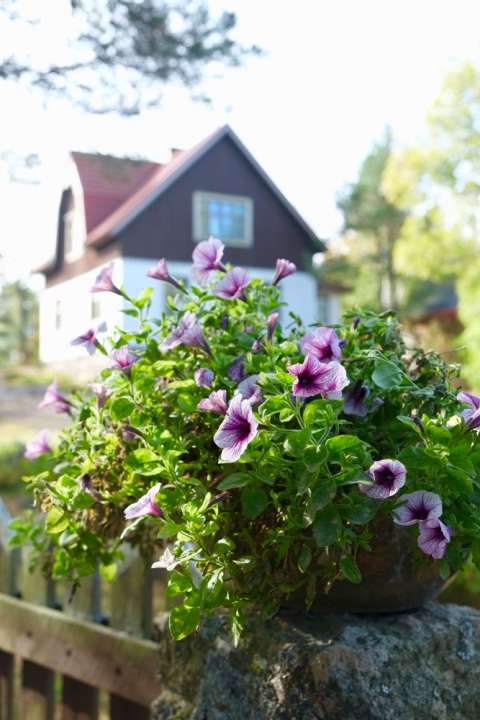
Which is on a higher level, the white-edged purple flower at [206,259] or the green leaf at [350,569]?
the white-edged purple flower at [206,259]

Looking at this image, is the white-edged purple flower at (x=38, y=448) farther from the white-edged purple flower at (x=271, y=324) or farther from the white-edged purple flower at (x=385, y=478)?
the white-edged purple flower at (x=385, y=478)

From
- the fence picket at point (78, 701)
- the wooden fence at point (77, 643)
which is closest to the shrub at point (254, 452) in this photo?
the wooden fence at point (77, 643)

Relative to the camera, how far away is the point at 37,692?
7.85 ft

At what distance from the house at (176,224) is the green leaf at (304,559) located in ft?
42.9

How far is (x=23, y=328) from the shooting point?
36.1 m

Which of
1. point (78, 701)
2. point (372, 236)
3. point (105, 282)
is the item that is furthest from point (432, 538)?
point (372, 236)

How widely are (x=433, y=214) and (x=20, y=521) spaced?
19.3 metres

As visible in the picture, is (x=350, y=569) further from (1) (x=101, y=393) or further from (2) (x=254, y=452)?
(1) (x=101, y=393)

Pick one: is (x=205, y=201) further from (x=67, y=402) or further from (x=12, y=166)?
(x=67, y=402)

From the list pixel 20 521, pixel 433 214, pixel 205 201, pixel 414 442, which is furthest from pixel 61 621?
pixel 433 214

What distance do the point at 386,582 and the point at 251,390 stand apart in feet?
1.26

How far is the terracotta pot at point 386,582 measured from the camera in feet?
4.03

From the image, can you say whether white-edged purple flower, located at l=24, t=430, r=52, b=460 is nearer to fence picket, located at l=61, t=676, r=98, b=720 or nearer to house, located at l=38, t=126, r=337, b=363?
fence picket, located at l=61, t=676, r=98, b=720

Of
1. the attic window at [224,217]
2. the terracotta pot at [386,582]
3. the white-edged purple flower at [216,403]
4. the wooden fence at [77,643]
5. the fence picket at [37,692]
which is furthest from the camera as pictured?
the attic window at [224,217]
